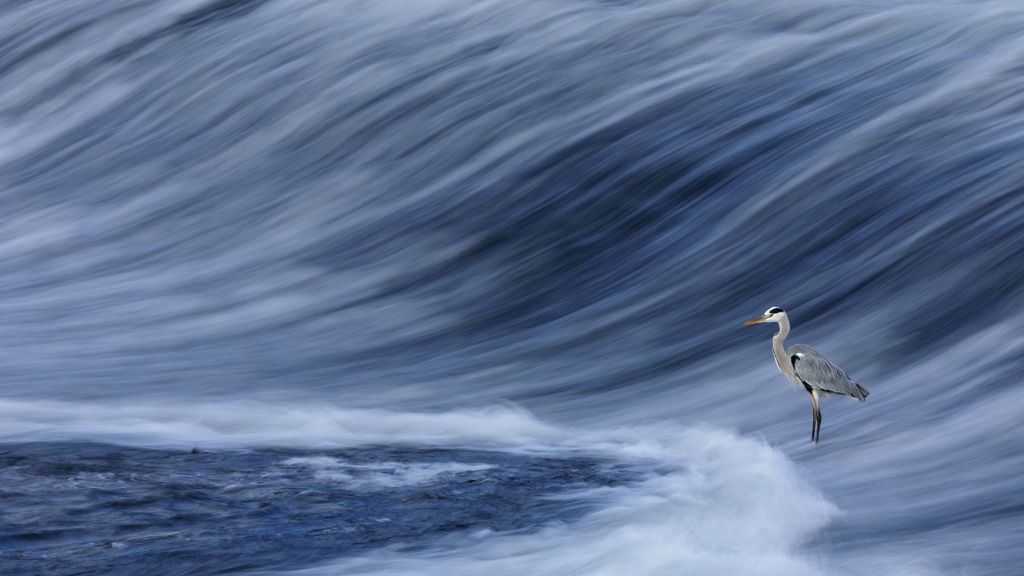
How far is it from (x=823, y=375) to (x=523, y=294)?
10.5 feet

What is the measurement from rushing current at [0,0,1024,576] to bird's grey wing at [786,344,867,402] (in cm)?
33

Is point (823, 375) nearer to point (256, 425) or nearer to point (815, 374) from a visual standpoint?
point (815, 374)

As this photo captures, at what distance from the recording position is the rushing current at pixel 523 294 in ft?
15.0

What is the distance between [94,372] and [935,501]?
4804 mm

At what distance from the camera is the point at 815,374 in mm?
5316

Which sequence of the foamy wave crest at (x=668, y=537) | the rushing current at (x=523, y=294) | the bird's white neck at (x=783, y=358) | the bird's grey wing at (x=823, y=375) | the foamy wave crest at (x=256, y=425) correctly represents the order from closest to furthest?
the foamy wave crest at (x=668, y=537), the rushing current at (x=523, y=294), the bird's grey wing at (x=823, y=375), the bird's white neck at (x=783, y=358), the foamy wave crest at (x=256, y=425)

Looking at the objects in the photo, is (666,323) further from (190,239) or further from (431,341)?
(190,239)

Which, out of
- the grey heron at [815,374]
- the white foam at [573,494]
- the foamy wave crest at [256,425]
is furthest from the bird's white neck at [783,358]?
the foamy wave crest at [256,425]

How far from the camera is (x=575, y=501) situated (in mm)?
4844

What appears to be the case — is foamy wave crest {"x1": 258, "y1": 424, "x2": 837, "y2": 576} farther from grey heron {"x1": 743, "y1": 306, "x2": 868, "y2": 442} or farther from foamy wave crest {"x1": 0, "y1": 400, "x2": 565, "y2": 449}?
foamy wave crest {"x1": 0, "y1": 400, "x2": 565, "y2": 449}

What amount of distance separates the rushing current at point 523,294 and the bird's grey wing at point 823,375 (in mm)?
326

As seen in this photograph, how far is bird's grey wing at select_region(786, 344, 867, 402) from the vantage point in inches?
208

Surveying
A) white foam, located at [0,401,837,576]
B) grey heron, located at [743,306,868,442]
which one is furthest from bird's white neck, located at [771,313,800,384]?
white foam, located at [0,401,837,576]

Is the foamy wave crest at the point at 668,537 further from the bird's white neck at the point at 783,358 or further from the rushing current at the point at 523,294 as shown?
the bird's white neck at the point at 783,358
